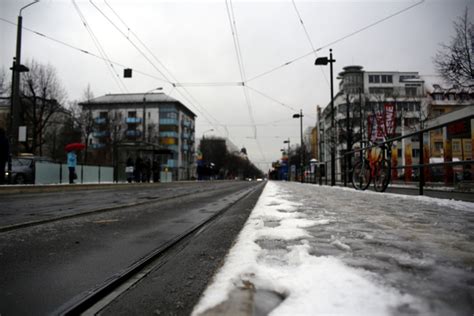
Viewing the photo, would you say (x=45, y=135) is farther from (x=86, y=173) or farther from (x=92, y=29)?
(x=92, y=29)

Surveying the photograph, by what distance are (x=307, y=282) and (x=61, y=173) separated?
21133mm

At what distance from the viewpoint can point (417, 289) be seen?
1.40 meters

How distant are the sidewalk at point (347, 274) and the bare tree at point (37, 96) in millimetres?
38461

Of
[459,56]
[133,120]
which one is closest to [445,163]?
[459,56]

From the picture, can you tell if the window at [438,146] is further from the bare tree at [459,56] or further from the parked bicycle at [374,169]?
the bare tree at [459,56]

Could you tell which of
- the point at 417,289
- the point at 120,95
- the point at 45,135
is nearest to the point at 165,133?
the point at 120,95

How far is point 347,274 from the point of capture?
5.20 feet

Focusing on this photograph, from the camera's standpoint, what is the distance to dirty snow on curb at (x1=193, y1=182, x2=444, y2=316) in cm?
126

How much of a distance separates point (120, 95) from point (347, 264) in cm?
9169

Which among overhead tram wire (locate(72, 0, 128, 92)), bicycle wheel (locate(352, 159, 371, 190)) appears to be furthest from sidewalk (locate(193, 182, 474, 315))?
overhead tram wire (locate(72, 0, 128, 92))

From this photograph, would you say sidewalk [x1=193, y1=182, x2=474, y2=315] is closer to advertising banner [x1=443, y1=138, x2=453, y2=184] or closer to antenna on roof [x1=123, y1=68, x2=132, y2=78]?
advertising banner [x1=443, y1=138, x2=453, y2=184]

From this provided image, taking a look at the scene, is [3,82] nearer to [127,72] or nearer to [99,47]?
[127,72]

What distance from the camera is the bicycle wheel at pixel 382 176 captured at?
8.33 metres

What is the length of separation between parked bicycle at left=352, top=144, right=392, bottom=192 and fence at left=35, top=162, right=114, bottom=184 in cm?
1576
